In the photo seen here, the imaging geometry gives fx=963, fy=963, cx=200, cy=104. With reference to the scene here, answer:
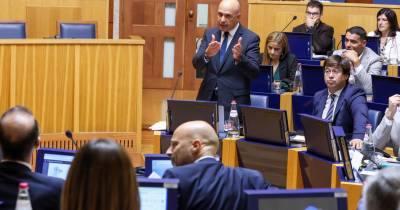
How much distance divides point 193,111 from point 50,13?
6.23 m

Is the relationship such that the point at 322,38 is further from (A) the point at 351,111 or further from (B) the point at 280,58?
(A) the point at 351,111

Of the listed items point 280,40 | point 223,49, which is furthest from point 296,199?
point 280,40

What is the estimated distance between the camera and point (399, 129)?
21.6 ft

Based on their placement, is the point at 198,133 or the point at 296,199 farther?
the point at 198,133

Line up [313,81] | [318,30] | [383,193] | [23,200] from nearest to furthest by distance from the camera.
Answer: [383,193], [23,200], [313,81], [318,30]

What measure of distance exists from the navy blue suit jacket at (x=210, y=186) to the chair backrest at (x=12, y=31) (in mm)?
6646

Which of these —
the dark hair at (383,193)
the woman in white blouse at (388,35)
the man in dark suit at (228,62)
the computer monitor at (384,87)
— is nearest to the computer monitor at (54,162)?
the dark hair at (383,193)

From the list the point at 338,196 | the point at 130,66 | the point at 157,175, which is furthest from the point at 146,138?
the point at 338,196

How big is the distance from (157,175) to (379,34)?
7354mm

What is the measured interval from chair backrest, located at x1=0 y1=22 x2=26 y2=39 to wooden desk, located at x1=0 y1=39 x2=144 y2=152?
132 cm

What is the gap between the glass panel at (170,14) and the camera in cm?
→ 1357

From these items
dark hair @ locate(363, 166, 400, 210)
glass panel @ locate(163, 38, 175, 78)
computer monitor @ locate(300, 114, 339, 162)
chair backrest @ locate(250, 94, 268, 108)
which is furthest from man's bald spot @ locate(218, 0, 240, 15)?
glass panel @ locate(163, 38, 175, 78)

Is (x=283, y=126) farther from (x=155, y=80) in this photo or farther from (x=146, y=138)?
(x=155, y=80)

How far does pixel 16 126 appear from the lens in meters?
3.98
